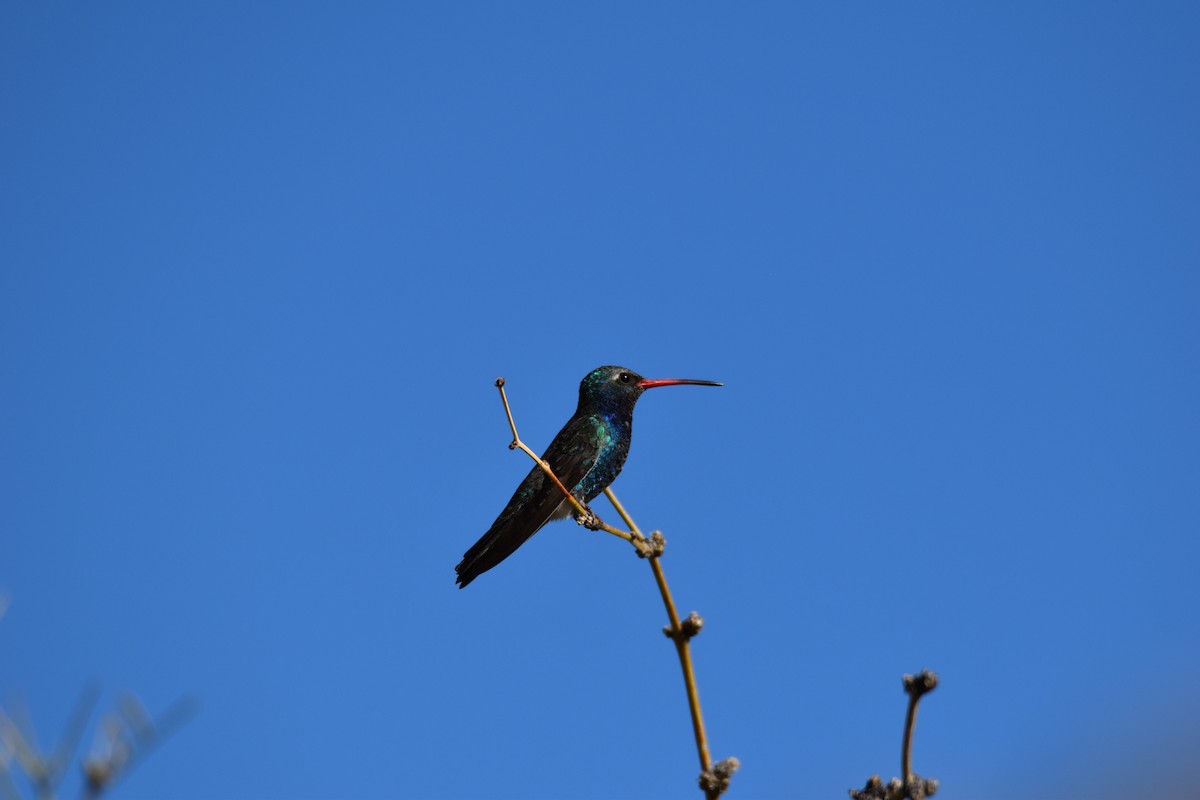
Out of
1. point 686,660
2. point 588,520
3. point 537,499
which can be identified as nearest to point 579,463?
point 537,499

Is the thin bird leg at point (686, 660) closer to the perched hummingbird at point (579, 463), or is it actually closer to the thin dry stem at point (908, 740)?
the thin dry stem at point (908, 740)

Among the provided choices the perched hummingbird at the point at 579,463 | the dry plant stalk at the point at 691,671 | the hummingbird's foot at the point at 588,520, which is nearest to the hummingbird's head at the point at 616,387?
the perched hummingbird at the point at 579,463

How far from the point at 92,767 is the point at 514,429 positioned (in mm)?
2865

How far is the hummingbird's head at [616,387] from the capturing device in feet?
31.7

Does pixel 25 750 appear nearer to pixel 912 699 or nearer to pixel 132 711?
pixel 132 711

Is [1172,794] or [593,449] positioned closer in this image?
[593,449]

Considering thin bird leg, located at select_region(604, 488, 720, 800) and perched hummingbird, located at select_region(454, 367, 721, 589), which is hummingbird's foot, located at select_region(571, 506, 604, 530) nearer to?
perched hummingbird, located at select_region(454, 367, 721, 589)

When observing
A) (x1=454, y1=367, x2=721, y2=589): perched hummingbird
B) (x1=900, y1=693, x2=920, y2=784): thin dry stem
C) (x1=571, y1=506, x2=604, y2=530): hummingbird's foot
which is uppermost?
(x1=454, y1=367, x2=721, y2=589): perched hummingbird

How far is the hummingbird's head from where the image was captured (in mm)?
9648

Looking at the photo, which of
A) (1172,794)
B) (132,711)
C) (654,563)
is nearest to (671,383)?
(654,563)

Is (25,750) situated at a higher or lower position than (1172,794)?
lower

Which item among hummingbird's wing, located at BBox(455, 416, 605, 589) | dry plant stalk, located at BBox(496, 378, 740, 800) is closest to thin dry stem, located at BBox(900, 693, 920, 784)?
dry plant stalk, located at BBox(496, 378, 740, 800)

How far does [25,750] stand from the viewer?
1327 millimetres

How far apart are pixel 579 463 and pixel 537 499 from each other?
0.71 meters
